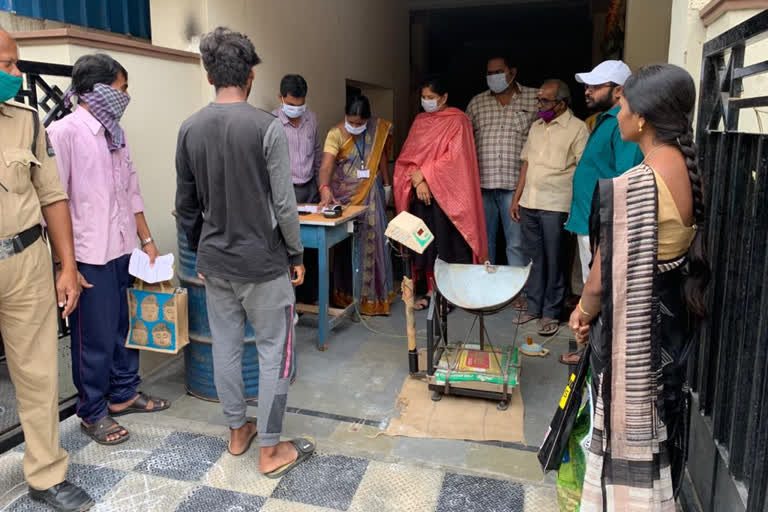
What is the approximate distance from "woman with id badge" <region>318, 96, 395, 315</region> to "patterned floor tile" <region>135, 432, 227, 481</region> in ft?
6.42

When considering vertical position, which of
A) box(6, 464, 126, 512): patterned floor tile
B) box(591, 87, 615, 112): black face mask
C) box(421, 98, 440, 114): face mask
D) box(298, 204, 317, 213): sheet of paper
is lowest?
box(6, 464, 126, 512): patterned floor tile

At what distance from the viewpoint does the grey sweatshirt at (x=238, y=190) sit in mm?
2125

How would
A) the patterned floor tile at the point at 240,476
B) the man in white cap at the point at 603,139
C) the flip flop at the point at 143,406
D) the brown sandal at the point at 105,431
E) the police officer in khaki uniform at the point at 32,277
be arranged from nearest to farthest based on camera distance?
1. the police officer in khaki uniform at the point at 32,277
2. the patterned floor tile at the point at 240,476
3. the brown sandal at the point at 105,431
4. the flip flop at the point at 143,406
5. the man in white cap at the point at 603,139

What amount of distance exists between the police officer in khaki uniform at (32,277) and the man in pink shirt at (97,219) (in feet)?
0.93

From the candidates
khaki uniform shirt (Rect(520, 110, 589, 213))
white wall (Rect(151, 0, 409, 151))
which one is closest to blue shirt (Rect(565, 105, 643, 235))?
khaki uniform shirt (Rect(520, 110, 589, 213))

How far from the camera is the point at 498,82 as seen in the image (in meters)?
4.27

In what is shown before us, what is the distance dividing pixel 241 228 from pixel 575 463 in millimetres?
1361

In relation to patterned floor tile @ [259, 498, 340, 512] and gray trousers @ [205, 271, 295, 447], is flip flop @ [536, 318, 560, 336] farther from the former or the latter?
patterned floor tile @ [259, 498, 340, 512]

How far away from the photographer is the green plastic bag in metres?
1.84

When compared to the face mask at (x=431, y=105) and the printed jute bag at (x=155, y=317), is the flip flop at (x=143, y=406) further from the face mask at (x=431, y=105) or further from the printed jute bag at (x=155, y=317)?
the face mask at (x=431, y=105)

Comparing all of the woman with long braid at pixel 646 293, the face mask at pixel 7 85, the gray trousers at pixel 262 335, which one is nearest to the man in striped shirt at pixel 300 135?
the gray trousers at pixel 262 335

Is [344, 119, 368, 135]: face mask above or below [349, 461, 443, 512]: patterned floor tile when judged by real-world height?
above

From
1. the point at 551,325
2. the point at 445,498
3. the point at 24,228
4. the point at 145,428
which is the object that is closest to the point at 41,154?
the point at 24,228

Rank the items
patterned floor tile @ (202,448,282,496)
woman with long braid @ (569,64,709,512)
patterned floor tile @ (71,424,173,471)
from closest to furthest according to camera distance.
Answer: woman with long braid @ (569,64,709,512), patterned floor tile @ (202,448,282,496), patterned floor tile @ (71,424,173,471)
